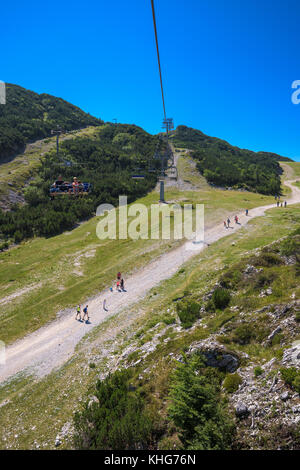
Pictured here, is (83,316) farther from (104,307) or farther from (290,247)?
(290,247)

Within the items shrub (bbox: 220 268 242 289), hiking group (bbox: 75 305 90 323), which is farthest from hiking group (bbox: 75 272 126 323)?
shrub (bbox: 220 268 242 289)

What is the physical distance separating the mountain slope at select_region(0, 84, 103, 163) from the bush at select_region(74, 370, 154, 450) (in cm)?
8068

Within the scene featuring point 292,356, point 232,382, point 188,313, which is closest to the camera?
point 292,356

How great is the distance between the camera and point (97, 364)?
17203mm

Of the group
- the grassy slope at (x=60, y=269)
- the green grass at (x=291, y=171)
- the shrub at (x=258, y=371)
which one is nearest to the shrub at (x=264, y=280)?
the shrub at (x=258, y=371)

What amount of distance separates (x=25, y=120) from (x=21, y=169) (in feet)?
149

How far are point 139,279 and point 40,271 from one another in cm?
1635

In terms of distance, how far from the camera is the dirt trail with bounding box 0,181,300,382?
19.1 metres

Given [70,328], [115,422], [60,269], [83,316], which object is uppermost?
[60,269]

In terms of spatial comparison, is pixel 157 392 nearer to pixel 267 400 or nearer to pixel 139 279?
pixel 267 400

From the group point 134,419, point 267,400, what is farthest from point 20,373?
point 267,400

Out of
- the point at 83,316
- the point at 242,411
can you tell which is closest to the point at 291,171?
the point at 83,316

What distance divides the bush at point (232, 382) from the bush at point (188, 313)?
6.27 m

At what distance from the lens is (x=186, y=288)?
2391cm
